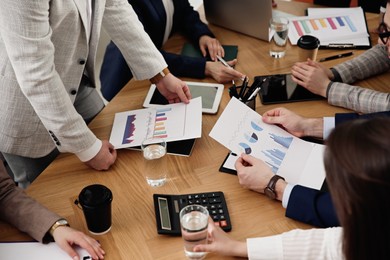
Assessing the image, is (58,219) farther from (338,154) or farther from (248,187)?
(338,154)

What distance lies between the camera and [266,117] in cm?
165

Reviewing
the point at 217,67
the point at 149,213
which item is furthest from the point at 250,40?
the point at 149,213

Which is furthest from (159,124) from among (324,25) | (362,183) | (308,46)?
(324,25)

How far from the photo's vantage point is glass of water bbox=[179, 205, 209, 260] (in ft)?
4.05

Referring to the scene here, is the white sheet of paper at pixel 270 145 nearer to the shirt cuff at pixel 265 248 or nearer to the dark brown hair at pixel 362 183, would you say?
the shirt cuff at pixel 265 248

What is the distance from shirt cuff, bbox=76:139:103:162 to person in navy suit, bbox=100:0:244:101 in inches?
23.6

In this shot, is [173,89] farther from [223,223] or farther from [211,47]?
[223,223]

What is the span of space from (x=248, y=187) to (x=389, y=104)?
0.63 m

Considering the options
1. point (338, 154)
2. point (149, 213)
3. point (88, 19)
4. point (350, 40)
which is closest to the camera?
point (338, 154)

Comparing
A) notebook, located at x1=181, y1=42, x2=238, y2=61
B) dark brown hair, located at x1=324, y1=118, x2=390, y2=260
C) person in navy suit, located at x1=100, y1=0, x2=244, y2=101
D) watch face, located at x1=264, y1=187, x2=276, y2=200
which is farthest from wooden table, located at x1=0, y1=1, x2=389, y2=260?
dark brown hair, located at x1=324, y1=118, x2=390, y2=260

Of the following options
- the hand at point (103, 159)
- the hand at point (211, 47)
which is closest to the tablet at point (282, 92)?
the hand at point (211, 47)

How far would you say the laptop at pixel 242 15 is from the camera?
2.08m

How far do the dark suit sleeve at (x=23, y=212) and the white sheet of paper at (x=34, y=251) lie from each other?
1.0 inches

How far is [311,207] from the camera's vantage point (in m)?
1.32
